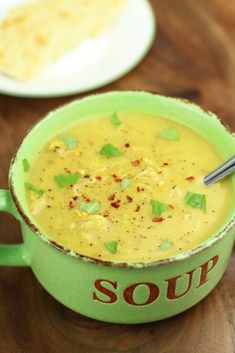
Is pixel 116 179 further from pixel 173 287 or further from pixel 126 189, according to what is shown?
pixel 173 287

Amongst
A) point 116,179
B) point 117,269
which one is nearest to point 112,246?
point 117,269

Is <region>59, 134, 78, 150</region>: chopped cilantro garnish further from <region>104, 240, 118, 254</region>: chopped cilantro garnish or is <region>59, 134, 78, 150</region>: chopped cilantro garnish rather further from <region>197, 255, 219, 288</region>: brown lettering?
<region>197, 255, 219, 288</region>: brown lettering

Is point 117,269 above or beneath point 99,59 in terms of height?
above

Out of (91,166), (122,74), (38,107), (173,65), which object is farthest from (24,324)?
(173,65)

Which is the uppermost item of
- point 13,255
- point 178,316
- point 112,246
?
point 112,246

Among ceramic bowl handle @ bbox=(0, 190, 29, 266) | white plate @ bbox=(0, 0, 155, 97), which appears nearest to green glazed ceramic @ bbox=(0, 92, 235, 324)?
ceramic bowl handle @ bbox=(0, 190, 29, 266)

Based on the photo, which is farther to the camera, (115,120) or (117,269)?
(115,120)
